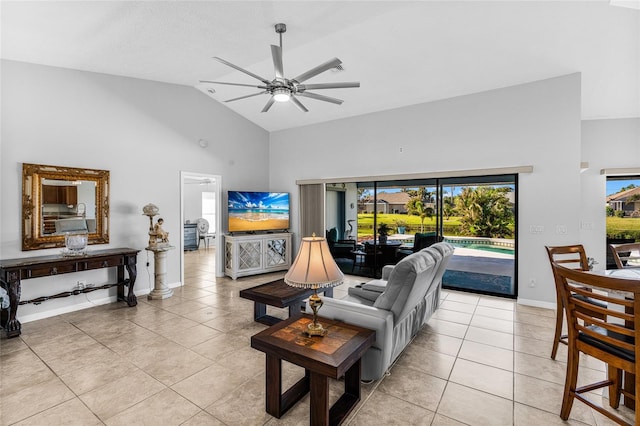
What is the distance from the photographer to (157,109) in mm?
5137

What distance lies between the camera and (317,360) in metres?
1.79

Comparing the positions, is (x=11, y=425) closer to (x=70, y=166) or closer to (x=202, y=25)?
(x=70, y=166)

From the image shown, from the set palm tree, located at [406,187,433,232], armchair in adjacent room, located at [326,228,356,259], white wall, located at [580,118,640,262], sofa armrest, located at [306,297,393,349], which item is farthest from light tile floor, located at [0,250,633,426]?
armchair in adjacent room, located at [326,228,356,259]

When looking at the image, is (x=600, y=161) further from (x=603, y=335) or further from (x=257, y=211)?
(x=257, y=211)

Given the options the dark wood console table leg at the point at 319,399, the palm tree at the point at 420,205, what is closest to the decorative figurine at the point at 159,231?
the dark wood console table leg at the point at 319,399

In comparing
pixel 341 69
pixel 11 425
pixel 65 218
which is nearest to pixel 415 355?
pixel 11 425

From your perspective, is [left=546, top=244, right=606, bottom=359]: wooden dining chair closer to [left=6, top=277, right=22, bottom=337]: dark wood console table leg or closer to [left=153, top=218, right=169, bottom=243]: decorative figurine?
[left=153, top=218, right=169, bottom=243]: decorative figurine

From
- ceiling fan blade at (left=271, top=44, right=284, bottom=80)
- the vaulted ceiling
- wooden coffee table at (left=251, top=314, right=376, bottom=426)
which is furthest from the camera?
the vaulted ceiling

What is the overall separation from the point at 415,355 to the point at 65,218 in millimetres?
4978

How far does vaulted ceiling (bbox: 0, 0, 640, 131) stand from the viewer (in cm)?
305

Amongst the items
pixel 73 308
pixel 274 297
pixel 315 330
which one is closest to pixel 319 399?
pixel 315 330

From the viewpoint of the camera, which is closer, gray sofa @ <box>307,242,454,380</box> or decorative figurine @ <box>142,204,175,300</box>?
gray sofa @ <box>307,242,454,380</box>

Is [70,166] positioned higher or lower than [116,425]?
higher

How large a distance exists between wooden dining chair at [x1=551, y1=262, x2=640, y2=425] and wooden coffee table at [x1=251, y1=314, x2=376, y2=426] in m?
1.37
